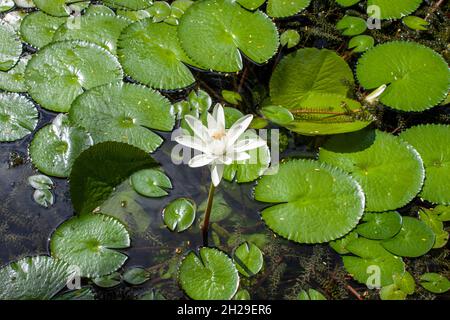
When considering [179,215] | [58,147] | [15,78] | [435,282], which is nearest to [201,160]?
[179,215]

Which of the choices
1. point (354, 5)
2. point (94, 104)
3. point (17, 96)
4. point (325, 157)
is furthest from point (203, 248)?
point (354, 5)

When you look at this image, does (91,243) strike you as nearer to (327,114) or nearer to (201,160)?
(201,160)

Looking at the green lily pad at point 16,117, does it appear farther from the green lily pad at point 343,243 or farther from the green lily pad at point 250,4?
the green lily pad at point 343,243

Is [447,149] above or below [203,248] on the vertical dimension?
above

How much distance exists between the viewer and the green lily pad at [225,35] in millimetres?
2729

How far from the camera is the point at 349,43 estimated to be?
3.04 meters

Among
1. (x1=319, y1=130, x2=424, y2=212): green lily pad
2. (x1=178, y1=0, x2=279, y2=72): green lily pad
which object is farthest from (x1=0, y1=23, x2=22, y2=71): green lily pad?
(x1=319, y1=130, x2=424, y2=212): green lily pad

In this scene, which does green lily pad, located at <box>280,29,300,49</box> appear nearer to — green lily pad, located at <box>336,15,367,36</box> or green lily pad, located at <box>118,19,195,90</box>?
green lily pad, located at <box>336,15,367,36</box>

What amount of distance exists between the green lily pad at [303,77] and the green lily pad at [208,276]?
3.04 ft

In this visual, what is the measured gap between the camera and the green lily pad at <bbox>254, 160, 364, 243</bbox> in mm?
2270

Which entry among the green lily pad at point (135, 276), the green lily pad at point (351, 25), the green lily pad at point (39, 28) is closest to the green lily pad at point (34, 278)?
the green lily pad at point (135, 276)

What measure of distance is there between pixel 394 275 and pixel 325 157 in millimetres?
641
